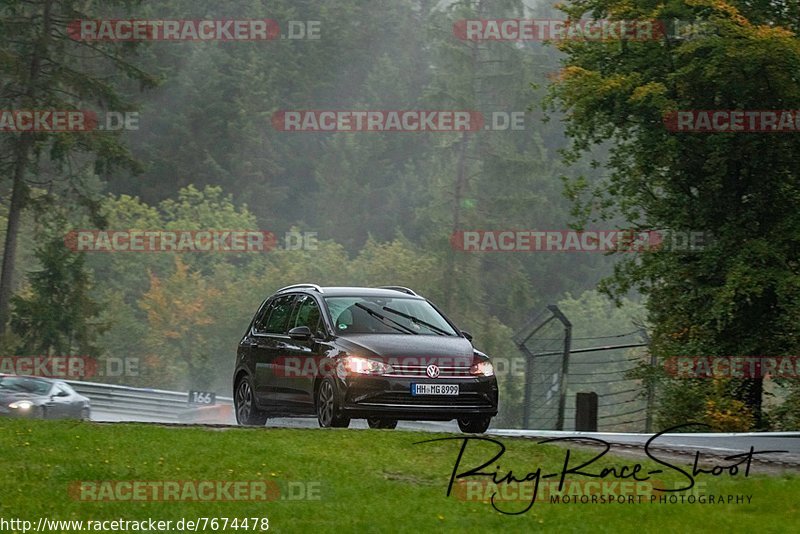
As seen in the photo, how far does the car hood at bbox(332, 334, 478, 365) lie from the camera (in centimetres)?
1573

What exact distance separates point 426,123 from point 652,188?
67.4 m

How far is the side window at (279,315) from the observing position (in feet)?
59.0

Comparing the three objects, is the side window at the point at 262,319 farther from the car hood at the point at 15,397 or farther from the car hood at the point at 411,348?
the car hood at the point at 15,397

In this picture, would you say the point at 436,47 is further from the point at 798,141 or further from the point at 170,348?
the point at 798,141

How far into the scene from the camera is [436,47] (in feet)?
275

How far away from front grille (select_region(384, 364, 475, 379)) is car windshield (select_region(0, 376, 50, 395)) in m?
15.6

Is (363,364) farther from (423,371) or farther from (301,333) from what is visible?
(301,333)

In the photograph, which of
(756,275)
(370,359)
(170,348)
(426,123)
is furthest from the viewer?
(426,123)

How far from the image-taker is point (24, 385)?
2945cm

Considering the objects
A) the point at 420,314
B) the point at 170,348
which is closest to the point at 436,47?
the point at 170,348

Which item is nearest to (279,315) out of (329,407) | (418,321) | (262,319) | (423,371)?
(262,319)

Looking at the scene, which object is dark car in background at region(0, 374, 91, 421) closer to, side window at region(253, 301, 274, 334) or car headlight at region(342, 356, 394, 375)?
side window at region(253, 301, 274, 334)

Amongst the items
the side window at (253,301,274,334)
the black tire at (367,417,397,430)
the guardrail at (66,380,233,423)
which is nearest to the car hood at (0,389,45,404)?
the guardrail at (66,380,233,423)

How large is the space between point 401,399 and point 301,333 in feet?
5.75
